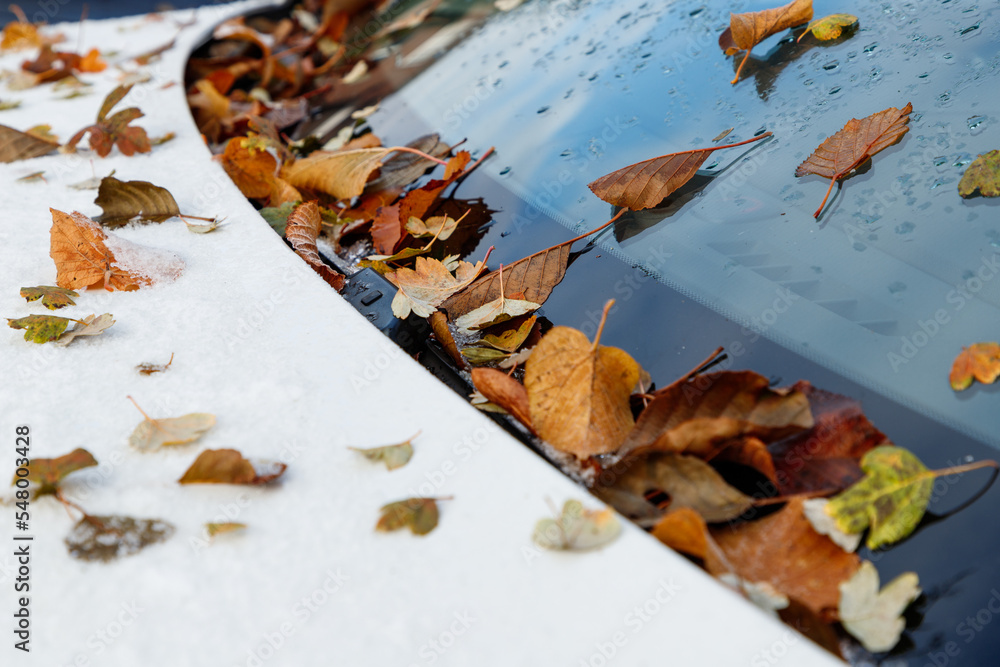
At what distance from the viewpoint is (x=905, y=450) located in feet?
1.97

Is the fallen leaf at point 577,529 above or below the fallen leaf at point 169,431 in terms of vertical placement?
below

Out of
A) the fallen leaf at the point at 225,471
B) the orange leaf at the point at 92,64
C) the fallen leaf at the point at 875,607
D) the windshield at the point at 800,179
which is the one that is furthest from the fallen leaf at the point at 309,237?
the orange leaf at the point at 92,64

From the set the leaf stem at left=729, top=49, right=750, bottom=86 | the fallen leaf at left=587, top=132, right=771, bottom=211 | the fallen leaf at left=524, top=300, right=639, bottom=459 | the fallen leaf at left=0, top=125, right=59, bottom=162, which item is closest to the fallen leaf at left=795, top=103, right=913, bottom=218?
the fallen leaf at left=587, top=132, right=771, bottom=211

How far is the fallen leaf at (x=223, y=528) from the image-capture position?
0.60 meters

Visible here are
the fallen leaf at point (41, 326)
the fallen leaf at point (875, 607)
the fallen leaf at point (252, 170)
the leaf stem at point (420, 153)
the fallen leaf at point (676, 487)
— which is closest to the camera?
the fallen leaf at point (875, 607)

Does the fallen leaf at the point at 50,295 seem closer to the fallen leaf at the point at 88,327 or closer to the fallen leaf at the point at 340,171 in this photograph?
the fallen leaf at the point at 88,327

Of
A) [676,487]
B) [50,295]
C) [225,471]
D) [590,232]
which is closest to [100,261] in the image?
[50,295]

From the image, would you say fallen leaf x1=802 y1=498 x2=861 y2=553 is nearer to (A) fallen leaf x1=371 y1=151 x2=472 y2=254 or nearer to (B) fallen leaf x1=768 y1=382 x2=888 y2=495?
(B) fallen leaf x1=768 y1=382 x2=888 y2=495

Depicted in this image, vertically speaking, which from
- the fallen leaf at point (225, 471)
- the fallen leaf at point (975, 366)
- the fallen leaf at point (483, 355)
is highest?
the fallen leaf at point (975, 366)

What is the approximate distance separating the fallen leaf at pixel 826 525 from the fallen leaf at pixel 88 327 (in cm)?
89

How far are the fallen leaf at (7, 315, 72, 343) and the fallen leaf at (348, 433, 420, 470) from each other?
503mm

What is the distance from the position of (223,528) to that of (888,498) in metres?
0.62

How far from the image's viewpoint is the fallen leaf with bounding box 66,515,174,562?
596mm

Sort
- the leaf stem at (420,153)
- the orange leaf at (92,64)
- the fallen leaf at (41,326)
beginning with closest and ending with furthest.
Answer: the fallen leaf at (41,326), the leaf stem at (420,153), the orange leaf at (92,64)
